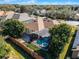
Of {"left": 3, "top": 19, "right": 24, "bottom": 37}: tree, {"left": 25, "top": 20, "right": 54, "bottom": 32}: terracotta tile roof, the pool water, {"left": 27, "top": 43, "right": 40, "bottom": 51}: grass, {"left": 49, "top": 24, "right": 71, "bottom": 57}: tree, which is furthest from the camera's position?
{"left": 25, "top": 20, "right": 54, "bottom": 32}: terracotta tile roof

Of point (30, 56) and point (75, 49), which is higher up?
point (75, 49)

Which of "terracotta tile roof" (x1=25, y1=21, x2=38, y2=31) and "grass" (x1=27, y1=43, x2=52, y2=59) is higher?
"terracotta tile roof" (x1=25, y1=21, x2=38, y2=31)

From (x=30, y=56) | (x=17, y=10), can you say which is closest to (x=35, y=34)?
(x=30, y=56)

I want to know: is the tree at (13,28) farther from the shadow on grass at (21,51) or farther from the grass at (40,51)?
the grass at (40,51)

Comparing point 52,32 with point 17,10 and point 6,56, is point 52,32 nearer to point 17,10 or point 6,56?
point 6,56

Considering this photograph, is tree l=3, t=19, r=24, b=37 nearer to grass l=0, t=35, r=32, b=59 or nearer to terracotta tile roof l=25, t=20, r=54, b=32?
terracotta tile roof l=25, t=20, r=54, b=32

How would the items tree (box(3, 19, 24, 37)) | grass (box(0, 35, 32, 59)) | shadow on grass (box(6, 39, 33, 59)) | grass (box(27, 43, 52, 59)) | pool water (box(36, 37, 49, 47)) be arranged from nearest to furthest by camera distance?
grass (box(0, 35, 32, 59))
grass (box(27, 43, 52, 59))
shadow on grass (box(6, 39, 33, 59))
pool water (box(36, 37, 49, 47))
tree (box(3, 19, 24, 37))

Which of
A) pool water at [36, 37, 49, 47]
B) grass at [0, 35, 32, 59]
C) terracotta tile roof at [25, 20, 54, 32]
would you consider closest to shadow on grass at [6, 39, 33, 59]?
grass at [0, 35, 32, 59]

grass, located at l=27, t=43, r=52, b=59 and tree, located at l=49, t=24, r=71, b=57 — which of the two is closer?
tree, located at l=49, t=24, r=71, b=57
